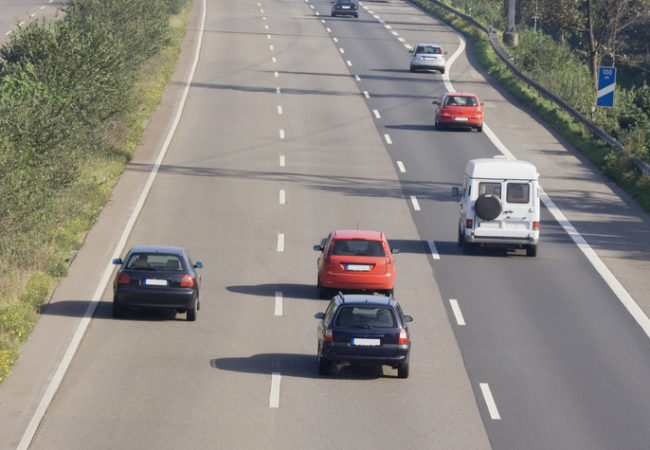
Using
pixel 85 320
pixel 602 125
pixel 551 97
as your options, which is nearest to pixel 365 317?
pixel 85 320

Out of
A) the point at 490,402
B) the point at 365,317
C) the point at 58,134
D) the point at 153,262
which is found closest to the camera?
the point at 490,402

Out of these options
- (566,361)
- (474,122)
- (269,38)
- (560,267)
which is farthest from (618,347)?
(269,38)

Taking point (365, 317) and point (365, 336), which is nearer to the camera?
point (365, 336)

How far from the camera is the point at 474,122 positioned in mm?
53062

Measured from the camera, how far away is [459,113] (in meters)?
53.1

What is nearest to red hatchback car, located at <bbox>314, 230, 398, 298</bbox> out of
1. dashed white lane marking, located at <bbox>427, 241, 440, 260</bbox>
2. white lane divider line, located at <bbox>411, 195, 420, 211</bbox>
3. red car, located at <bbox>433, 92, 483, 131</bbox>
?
dashed white lane marking, located at <bbox>427, 241, 440, 260</bbox>

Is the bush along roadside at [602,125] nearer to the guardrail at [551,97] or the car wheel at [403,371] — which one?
the guardrail at [551,97]

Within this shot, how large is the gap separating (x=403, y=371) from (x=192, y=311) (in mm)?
5668

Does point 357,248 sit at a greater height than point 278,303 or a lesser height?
greater

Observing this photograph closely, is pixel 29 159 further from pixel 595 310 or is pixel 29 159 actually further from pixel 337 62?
pixel 337 62


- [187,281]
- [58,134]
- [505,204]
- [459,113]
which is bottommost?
[459,113]

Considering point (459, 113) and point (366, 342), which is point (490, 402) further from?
point (459, 113)

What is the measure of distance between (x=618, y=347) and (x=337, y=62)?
48036 millimetres

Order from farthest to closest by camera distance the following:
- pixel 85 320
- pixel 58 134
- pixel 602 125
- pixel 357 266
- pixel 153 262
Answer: pixel 602 125 → pixel 58 134 → pixel 357 266 → pixel 85 320 → pixel 153 262
